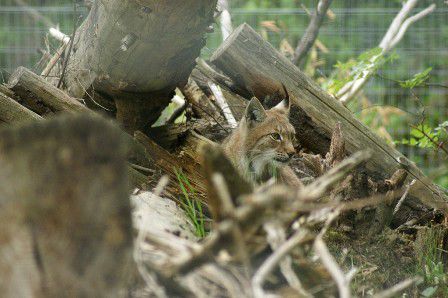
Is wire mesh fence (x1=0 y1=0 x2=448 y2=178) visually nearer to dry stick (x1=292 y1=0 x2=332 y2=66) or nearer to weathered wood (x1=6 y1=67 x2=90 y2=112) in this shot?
dry stick (x1=292 y1=0 x2=332 y2=66)

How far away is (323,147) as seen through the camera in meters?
3.63

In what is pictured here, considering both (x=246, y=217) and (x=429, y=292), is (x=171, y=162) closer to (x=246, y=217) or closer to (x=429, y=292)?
(x=429, y=292)

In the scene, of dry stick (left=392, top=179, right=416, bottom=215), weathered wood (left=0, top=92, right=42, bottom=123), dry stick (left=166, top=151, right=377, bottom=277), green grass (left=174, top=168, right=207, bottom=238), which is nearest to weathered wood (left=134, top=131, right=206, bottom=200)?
green grass (left=174, top=168, right=207, bottom=238)

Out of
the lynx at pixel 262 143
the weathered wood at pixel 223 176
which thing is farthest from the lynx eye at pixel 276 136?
the weathered wood at pixel 223 176

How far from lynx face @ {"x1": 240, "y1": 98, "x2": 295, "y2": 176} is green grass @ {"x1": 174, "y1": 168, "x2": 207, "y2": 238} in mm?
578

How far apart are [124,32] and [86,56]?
492 mm

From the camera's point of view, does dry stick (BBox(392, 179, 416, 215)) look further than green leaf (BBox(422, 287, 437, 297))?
Yes

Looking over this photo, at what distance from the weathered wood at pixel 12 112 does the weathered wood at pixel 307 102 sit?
0.99 m

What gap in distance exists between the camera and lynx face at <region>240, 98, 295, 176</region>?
3.63 meters

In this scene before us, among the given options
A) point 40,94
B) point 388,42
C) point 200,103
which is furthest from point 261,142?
point 388,42

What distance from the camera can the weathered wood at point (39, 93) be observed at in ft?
10.6

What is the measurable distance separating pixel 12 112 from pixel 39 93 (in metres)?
0.19

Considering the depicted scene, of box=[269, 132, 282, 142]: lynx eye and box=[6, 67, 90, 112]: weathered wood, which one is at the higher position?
box=[6, 67, 90, 112]: weathered wood

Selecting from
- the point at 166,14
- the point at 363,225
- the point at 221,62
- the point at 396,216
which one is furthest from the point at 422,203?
the point at 166,14
